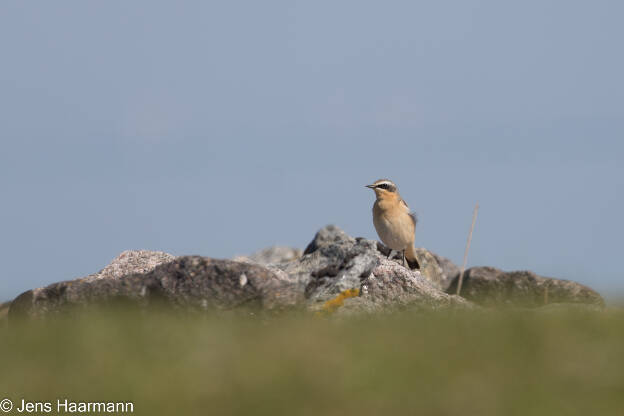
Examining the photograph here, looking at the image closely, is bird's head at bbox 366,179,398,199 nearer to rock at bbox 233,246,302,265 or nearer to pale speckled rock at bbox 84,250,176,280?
pale speckled rock at bbox 84,250,176,280

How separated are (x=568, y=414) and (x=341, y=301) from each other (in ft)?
A: 27.4

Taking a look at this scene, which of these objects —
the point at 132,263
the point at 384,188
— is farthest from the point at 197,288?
the point at 384,188

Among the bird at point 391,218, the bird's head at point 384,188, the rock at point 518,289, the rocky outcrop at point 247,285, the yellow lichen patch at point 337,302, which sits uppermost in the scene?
the bird's head at point 384,188

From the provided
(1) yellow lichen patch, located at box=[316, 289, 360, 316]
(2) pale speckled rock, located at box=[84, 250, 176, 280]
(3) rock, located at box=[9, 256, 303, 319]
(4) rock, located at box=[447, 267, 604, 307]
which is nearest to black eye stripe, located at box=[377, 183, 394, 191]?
(4) rock, located at box=[447, 267, 604, 307]

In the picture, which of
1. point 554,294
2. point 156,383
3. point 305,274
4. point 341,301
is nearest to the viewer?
point 156,383

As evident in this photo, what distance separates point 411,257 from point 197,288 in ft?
32.8

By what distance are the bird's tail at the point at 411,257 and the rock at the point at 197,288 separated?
29.2ft

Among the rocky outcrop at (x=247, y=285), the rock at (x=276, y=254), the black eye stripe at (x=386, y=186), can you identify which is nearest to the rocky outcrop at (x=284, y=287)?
the rocky outcrop at (x=247, y=285)

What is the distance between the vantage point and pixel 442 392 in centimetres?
704

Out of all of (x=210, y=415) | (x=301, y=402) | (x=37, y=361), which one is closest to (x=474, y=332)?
(x=301, y=402)

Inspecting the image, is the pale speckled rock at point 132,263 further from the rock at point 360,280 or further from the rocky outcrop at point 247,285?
the rock at point 360,280

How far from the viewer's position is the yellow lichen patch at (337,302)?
14133mm

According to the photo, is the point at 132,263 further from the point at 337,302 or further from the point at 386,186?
the point at 386,186

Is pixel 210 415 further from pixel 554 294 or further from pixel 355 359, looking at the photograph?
pixel 554 294
